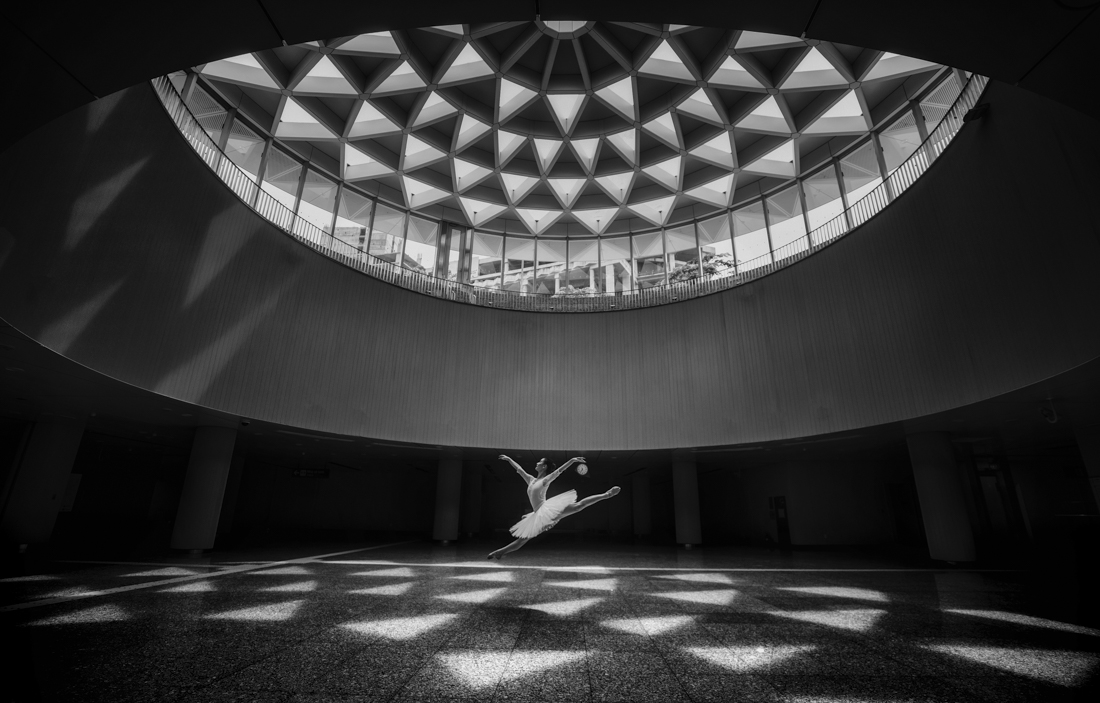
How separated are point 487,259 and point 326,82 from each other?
1189 cm

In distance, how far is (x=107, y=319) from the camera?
12102 mm

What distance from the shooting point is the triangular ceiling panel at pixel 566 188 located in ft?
88.0

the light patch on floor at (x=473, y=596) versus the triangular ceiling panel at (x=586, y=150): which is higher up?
the triangular ceiling panel at (x=586, y=150)

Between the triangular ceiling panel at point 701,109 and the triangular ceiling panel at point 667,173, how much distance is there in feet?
10.2

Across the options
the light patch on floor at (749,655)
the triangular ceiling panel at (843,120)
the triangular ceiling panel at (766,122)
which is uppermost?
the triangular ceiling panel at (766,122)

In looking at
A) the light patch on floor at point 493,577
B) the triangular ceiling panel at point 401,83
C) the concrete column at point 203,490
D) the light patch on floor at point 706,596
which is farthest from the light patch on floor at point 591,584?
the triangular ceiling panel at point 401,83

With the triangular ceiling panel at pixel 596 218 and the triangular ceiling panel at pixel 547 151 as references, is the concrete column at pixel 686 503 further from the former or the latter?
the triangular ceiling panel at pixel 547 151

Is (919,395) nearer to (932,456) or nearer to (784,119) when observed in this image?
(932,456)

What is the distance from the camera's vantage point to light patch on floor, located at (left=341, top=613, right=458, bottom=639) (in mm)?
7129

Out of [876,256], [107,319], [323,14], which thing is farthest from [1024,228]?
[107,319]

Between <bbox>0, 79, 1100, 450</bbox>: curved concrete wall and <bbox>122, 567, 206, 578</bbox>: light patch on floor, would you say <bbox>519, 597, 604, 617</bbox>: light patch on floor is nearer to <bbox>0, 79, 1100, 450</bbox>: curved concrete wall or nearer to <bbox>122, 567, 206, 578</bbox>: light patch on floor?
<bbox>122, 567, 206, 578</bbox>: light patch on floor

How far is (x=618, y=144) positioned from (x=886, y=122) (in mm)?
11923

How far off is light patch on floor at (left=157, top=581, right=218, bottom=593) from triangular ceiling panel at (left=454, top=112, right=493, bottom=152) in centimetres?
2086

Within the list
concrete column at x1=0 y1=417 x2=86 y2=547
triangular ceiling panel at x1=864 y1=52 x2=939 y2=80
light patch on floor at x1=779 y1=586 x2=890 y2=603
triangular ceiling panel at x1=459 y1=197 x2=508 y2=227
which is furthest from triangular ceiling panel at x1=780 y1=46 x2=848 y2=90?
concrete column at x1=0 y1=417 x2=86 y2=547
